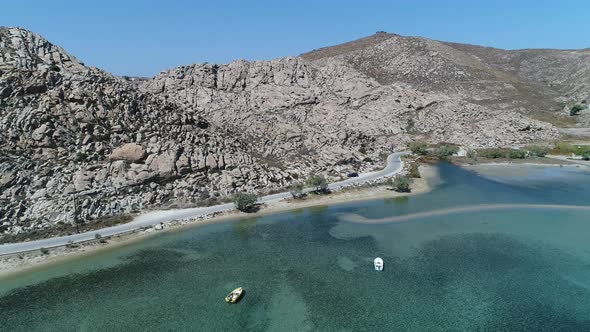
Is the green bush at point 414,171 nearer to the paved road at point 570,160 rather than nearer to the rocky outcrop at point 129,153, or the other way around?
the paved road at point 570,160

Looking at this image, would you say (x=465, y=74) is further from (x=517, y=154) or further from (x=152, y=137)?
(x=152, y=137)

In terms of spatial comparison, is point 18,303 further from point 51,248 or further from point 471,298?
point 471,298

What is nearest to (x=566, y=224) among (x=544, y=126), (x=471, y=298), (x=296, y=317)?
(x=471, y=298)

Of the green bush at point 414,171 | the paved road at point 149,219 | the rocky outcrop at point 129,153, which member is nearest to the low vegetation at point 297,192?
the paved road at point 149,219

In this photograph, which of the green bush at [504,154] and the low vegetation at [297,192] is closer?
the low vegetation at [297,192]

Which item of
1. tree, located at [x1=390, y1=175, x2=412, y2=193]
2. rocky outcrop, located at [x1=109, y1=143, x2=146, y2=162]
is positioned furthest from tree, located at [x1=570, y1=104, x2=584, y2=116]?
rocky outcrop, located at [x1=109, y1=143, x2=146, y2=162]

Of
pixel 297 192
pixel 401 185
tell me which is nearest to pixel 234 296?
pixel 297 192

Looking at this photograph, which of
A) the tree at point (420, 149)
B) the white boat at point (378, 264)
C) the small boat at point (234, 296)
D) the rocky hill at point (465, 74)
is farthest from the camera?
the rocky hill at point (465, 74)

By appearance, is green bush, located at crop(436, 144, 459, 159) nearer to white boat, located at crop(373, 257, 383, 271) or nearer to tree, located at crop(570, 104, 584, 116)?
white boat, located at crop(373, 257, 383, 271)
